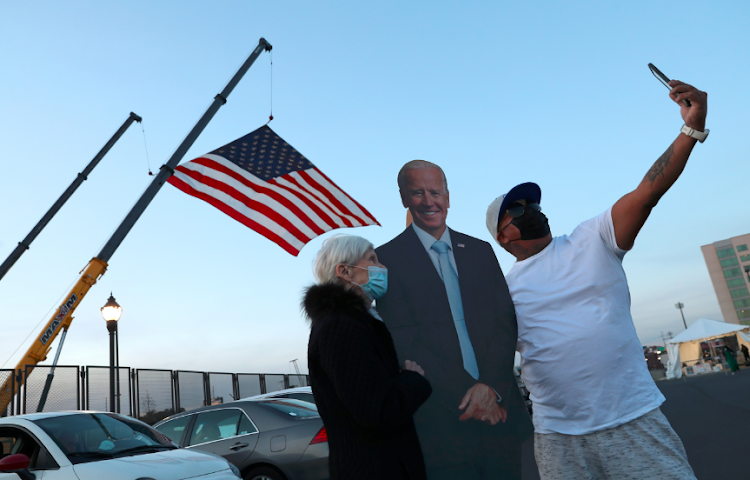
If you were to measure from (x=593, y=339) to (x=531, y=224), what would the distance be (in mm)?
674

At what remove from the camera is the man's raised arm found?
2.30 meters

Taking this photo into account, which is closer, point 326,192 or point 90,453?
point 90,453

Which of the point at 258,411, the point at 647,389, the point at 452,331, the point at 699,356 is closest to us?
the point at 647,389

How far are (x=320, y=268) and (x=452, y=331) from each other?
0.78 meters

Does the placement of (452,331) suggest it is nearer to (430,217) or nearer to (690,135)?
(430,217)

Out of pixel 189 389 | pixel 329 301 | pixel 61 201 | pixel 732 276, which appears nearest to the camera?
pixel 329 301

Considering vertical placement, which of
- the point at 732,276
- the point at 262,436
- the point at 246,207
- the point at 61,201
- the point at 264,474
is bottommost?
the point at 732,276

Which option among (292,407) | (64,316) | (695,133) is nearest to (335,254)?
(695,133)

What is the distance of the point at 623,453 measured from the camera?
245 cm

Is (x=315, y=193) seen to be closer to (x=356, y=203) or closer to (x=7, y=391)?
(x=356, y=203)

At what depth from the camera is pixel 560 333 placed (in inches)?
106

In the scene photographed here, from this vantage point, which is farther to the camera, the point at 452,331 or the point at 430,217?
the point at 430,217

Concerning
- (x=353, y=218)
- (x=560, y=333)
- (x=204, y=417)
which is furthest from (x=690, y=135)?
(x=204, y=417)

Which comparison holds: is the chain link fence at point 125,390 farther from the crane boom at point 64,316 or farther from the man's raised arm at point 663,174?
the man's raised arm at point 663,174
